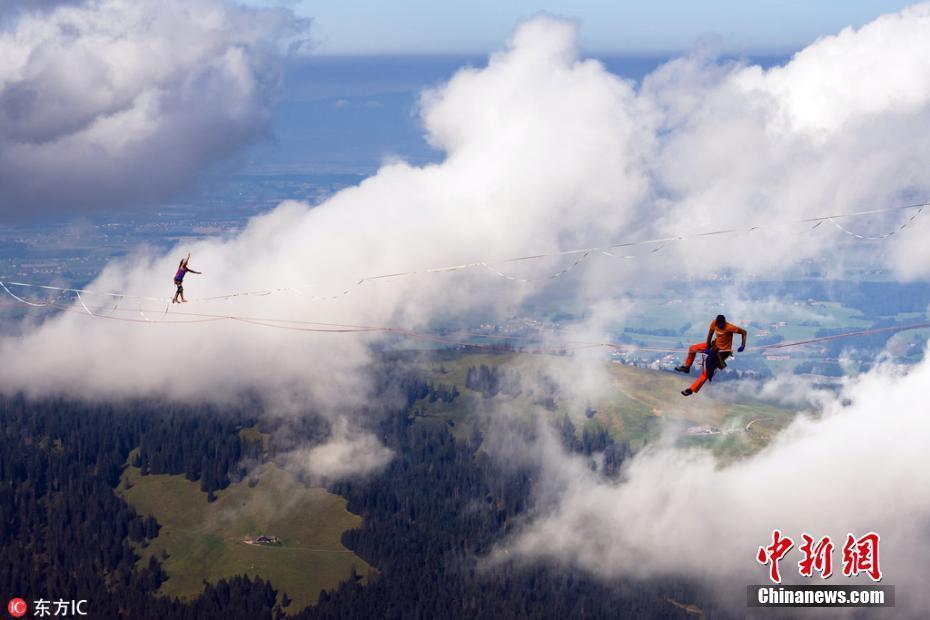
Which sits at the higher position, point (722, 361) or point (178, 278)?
point (178, 278)

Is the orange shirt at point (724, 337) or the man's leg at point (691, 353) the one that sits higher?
the orange shirt at point (724, 337)

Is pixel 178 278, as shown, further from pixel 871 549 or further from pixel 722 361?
pixel 871 549

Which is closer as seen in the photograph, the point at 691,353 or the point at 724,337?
the point at 724,337

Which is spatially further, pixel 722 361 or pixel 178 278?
pixel 178 278

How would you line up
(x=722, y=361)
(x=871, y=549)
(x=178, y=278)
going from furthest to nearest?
(x=871, y=549)
(x=178, y=278)
(x=722, y=361)

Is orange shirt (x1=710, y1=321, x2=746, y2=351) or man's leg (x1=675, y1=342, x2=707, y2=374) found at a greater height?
orange shirt (x1=710, y1=321, x2=746, y2=351)

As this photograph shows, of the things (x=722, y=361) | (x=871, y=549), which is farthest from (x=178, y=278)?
(x=871, y=549)

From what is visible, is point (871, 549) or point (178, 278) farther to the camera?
point (871, 549)

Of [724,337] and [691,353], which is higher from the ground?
[724,337]

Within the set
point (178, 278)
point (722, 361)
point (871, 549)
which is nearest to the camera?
point (722, 361)
